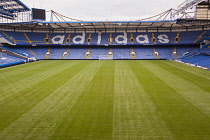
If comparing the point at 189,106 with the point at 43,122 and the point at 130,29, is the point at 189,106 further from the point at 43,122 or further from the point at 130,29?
the point at 130,29

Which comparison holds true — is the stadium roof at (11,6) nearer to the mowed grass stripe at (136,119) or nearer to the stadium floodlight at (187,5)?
the mowed grass stripe at (136,119)

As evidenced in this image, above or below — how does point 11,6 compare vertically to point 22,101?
above

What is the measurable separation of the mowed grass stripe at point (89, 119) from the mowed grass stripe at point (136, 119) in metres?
0.38

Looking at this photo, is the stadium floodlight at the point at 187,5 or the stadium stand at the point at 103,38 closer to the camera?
the stadium floodlight at the point at 187,5

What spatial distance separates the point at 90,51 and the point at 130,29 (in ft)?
43.0

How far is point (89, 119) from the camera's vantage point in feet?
25.1

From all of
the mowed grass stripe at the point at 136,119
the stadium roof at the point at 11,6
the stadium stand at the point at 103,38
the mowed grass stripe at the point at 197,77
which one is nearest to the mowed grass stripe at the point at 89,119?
the mowed grass stripe at the point at 136,119

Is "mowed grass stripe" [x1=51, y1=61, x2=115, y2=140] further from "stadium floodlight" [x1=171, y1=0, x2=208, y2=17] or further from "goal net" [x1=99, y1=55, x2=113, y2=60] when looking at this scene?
"goal net" [x1=99, y1=55, x2=113, y2=60]

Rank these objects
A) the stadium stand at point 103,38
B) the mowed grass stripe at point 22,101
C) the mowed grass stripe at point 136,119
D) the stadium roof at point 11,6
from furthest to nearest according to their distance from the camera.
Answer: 1. the stadium stand at point 103,38
2. the stadium roof at point 11,6
3. the mowed grass stripe at point 22,101
4. the mowed grass stripe at point 136,119

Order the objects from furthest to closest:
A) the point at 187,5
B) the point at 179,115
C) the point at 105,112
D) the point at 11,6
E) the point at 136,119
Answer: the point at 11,6, the point at 187,5, the point at 105,112, the point at 179,115, the point at 136,119

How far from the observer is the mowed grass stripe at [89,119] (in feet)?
20.9

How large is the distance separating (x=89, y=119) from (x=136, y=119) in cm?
222

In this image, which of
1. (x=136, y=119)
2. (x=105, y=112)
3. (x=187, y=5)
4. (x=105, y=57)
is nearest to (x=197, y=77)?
(x=136, y=119)

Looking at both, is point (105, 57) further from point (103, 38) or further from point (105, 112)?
point (105, 112)
